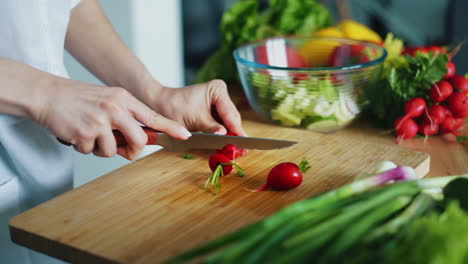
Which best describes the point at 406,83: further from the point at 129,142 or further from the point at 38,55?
the point at 38,55

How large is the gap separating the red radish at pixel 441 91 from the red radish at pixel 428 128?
73 millimetres

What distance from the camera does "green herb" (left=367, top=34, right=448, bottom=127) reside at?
1.46 meters

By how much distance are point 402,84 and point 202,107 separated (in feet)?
2.02

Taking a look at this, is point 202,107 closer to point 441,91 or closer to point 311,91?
point 311,91

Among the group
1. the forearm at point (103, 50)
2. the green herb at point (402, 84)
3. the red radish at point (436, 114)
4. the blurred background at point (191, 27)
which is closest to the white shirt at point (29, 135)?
the forearm at point (103, 50)

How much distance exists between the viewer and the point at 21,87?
1.04 m

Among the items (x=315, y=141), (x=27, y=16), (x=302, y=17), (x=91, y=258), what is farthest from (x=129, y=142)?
(x=302, y=17)

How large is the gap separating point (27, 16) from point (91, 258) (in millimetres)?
651

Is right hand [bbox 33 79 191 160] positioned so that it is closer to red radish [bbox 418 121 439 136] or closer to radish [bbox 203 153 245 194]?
radish [bbox 203 153 245 194]

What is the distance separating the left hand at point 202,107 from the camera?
4.46ft

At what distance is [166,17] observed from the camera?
296 cm

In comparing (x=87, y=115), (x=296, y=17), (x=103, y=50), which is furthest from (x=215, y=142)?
(x=296, y=17)

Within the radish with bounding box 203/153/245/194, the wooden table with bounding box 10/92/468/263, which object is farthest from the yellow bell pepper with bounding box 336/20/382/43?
the radish with bounding box 203/153/245/194

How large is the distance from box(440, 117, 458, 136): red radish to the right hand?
2.94 ft
